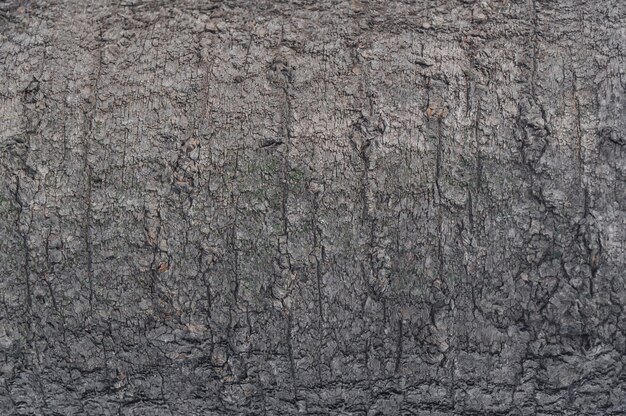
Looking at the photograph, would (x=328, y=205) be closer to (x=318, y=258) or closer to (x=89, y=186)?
(x=318, y=258)

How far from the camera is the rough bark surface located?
1.15 meters

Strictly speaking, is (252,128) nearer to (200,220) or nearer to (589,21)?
(200,220)

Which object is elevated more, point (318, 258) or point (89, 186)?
point (89, 186)

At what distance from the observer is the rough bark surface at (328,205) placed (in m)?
1.15

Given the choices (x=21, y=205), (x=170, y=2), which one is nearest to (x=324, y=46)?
(x=170, y=2)

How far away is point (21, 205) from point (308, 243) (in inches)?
20.0

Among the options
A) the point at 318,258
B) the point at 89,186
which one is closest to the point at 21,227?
the point at 89,186

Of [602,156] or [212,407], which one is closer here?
[602,156]

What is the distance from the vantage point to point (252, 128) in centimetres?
117

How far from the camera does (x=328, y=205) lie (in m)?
1.16

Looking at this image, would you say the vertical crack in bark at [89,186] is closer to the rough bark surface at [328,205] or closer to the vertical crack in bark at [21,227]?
the rough bark surface at [328,205]

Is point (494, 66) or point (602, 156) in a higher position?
point (494, 66)

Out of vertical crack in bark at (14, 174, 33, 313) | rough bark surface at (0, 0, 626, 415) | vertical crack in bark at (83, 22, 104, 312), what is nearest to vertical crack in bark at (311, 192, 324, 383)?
rough bark surface at (0, 0, 626, 415)

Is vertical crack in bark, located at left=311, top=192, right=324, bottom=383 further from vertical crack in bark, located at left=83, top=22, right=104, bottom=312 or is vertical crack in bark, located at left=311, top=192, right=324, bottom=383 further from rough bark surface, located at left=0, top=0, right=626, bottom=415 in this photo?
vertical crack in bark, located at left=83, top=22, right=104, bottom=312
